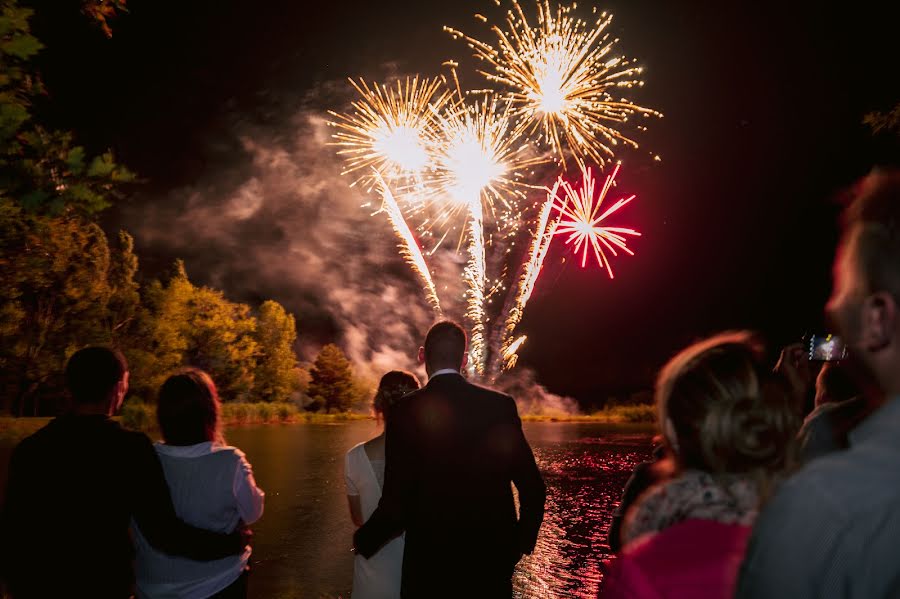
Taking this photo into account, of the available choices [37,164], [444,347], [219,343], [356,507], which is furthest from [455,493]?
[219,343]

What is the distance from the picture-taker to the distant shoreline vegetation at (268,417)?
33900 millimetres

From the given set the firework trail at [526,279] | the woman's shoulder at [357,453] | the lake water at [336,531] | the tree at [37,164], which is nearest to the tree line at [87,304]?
the tree at [37,164]

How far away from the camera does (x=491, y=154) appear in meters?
13.0

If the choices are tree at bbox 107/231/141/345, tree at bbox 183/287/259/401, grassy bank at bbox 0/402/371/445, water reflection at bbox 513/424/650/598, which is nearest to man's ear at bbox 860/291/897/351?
water reflection at bbox 513/424/650/598

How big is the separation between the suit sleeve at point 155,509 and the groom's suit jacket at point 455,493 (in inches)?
36.8

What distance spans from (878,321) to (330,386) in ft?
252

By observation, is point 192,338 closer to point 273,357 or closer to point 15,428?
point 273,357

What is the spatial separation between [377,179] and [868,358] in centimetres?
1249

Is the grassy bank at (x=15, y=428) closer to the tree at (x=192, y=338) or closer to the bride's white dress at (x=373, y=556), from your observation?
the tree at (x=192, y=338)

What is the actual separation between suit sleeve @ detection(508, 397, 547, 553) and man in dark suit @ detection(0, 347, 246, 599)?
1683 mm

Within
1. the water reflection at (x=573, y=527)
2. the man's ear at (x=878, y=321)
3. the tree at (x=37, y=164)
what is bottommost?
the water reflection at (x=573, y=527)

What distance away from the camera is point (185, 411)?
315 cm

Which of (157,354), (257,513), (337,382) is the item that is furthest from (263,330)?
(257,513)

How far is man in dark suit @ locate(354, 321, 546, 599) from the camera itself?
3.20m
